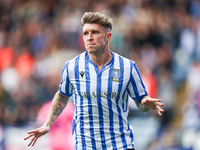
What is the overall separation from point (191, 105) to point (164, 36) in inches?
96.6

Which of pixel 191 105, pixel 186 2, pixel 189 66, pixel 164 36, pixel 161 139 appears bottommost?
pixel 161 139

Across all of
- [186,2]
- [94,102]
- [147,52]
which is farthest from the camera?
[186,2]

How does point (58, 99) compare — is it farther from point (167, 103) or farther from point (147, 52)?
point (147, 52)

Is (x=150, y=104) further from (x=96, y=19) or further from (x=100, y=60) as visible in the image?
(x=96, y=19)

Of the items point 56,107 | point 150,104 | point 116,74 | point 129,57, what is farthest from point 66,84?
point 129,57

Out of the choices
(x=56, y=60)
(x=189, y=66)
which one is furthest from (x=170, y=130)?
(x=56, y=60)

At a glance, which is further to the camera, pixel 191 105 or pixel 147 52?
pixel 147 52

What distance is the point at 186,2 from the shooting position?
41.0 ft

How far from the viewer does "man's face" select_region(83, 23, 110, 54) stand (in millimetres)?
4574

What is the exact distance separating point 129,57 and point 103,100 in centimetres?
678

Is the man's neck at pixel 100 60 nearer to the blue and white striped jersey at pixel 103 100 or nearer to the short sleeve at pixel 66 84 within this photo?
the blue and white striped jersey at pixel 103 100

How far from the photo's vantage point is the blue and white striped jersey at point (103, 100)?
4539 mm

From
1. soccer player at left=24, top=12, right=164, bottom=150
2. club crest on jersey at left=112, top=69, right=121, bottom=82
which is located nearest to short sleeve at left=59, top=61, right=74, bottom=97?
soccer player at left=24, top=12, right=164, bottom=150

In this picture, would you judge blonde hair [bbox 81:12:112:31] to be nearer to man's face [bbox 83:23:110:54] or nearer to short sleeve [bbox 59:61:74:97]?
man's face [bbox 83:23:110:54]
